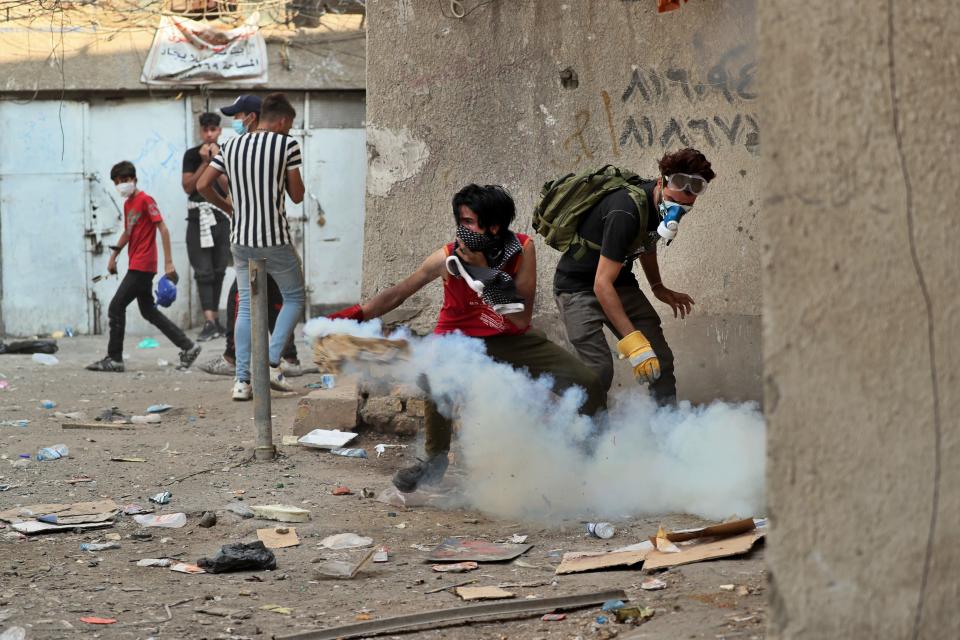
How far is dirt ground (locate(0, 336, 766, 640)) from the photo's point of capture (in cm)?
356

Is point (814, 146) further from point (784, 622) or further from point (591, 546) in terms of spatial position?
point (591, 546)

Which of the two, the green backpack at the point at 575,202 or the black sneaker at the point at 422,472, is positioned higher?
the green backpack at the point at 575,202

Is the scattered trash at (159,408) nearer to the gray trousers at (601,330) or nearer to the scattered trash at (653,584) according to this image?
the gray trousers at (601,330)

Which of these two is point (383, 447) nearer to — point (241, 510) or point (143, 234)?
point (241, 510)

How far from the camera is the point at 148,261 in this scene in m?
9.20

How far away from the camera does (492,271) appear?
190 inches

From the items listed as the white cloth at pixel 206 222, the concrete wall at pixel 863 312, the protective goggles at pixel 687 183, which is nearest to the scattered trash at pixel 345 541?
the protective goggles at pixel 687 183

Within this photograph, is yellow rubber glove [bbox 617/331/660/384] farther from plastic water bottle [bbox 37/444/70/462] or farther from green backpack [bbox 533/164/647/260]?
plastic water bottle [bbox 37/444/70/462]

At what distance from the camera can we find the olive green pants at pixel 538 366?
16.6 ft

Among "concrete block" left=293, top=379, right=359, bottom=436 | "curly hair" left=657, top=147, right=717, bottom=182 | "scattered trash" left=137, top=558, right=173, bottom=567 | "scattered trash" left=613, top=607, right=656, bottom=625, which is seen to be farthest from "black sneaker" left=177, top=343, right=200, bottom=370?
"scattered trash" left=613, top=607, right=656, bottom=625

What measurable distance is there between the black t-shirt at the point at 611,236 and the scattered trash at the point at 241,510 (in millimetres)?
1752

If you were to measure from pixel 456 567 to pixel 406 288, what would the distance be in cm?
136

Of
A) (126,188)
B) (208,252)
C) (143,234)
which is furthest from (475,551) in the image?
(208,252)

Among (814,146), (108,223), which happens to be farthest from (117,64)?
(814,146)
